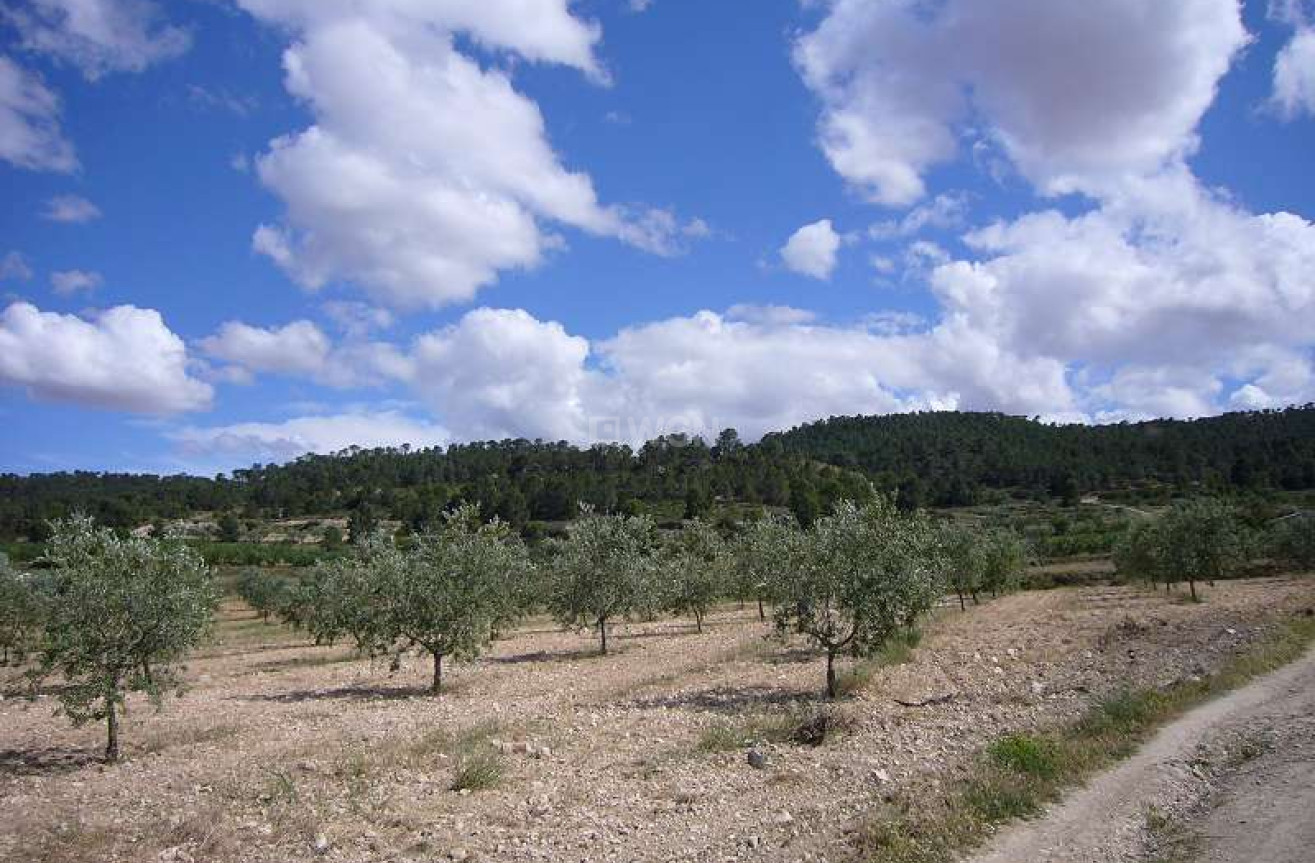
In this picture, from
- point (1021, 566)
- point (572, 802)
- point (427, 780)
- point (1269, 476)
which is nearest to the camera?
point (572, 802)

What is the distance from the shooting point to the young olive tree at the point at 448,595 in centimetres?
2891

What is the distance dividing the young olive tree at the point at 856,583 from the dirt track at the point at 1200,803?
23.3 ft

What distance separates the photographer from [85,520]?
19.4m

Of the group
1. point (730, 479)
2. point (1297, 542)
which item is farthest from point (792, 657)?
point (730, 479)

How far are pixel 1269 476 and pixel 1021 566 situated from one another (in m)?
95.6

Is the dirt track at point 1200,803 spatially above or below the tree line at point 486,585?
below

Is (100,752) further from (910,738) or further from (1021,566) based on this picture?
(1021,566)

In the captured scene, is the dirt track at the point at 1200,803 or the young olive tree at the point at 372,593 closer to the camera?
the dirt track at the point at 1200,803

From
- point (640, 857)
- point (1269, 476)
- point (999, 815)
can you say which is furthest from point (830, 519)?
point (1269, 476)

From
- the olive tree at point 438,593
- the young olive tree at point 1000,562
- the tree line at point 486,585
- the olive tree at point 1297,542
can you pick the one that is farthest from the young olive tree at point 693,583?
the olive tree at point 1297,542

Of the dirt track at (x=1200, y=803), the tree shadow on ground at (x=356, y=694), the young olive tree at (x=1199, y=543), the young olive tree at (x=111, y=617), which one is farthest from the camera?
the young olive tree at (x=1199, y=543)

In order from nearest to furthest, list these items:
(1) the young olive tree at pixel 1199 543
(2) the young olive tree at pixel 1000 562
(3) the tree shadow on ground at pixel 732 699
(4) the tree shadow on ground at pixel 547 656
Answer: (3) the tree shadow on ground at pixel 732 699 → (4) the tree shadow on ground at pixel 547 656 → (1) the young olive tree at pixel 1199 543 → (2) the young olive tree at pixel 1000 562

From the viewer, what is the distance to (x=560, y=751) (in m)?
17.2

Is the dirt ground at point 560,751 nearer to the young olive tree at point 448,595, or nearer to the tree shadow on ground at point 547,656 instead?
the young olive tree at point 448,595
